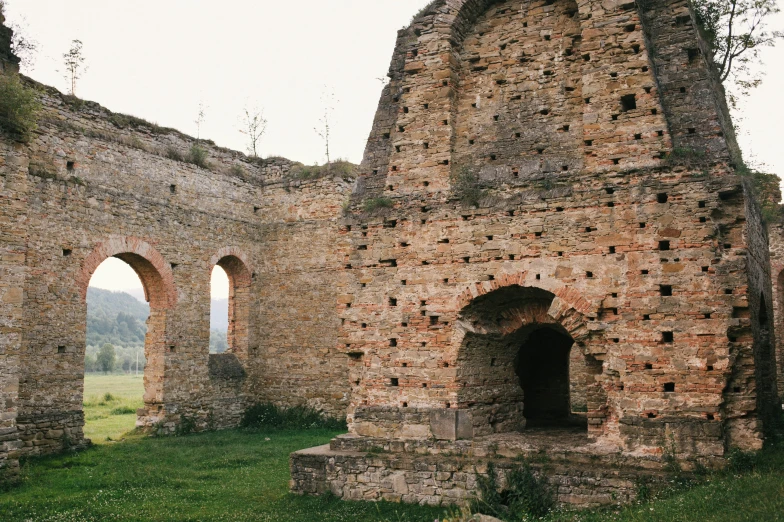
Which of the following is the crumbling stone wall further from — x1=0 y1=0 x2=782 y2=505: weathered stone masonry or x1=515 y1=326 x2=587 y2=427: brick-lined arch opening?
x1=515 y1=326 x2=587 y2=427: brick-lined arch opening

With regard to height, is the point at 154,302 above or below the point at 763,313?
above

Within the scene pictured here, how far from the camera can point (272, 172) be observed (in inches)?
733

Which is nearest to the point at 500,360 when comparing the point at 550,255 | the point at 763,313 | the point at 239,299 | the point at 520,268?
the point at 520,268

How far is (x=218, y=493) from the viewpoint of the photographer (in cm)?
1001

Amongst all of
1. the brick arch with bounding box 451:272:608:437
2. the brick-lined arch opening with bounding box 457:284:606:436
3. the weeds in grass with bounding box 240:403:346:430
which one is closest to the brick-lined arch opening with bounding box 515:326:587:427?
the brick-lined arch opening with bounding box 457:284:606:436

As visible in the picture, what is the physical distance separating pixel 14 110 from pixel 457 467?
29.3 feet

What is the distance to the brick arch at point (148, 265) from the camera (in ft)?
47.3

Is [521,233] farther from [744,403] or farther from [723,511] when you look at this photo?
[723,511]

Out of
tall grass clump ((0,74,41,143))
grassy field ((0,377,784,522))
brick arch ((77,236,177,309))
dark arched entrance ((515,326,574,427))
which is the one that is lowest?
grassy field ((0,377,784,522))

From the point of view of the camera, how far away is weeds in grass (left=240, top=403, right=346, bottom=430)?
54.4 feet

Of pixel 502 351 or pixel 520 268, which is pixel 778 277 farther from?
pixel 520 268

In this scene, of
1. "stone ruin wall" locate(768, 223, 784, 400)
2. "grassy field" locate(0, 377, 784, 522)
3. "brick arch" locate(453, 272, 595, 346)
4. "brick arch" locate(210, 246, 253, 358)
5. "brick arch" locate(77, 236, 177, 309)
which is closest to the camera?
"grassy field" locate(0, 377, 784, 522)

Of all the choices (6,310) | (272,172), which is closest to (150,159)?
(272,172)

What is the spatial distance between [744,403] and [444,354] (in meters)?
3.85
